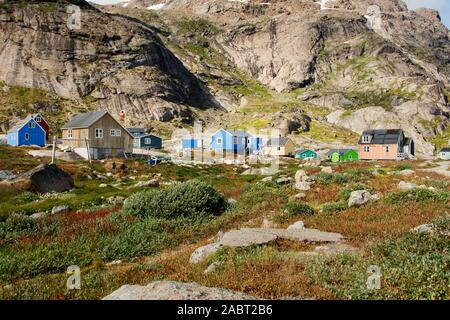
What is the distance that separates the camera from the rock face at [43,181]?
24234 millimetres

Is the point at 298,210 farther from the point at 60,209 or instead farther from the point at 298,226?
the point at 60,209

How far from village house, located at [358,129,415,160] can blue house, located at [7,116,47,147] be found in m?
69.0

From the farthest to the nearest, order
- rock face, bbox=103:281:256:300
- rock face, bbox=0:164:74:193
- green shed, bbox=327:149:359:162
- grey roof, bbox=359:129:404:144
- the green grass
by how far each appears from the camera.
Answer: green shed, bbox=327:149:359:162 → grey roof, bbox=359:129:404:144 → rock face, bbox=0:164:74:193 → the green grass → rock face, bbox=103:281:256:300

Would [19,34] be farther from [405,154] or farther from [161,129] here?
[405,154]

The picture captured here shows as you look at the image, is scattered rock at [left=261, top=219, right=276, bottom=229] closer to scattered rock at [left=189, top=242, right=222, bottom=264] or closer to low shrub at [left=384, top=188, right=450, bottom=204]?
scattered rock at [left=189, top=242, right=222, bottom=264]

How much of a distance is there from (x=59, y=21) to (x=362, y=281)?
165m

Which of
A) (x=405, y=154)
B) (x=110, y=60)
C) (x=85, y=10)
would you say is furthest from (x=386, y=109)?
(x=85, y=10)

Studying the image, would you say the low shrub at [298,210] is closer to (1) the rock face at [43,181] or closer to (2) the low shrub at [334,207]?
(2) the low shrub at [334,207]

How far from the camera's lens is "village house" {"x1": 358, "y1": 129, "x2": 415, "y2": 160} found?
82.7 meters

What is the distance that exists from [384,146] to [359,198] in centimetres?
7347

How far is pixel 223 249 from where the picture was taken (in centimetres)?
959

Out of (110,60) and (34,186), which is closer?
(34,186)

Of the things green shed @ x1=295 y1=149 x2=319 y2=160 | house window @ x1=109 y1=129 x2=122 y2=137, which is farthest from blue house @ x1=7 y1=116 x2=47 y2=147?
green shed @ x1=295 y1=149 x2=319 y2=160

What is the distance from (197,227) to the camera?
571 inches
